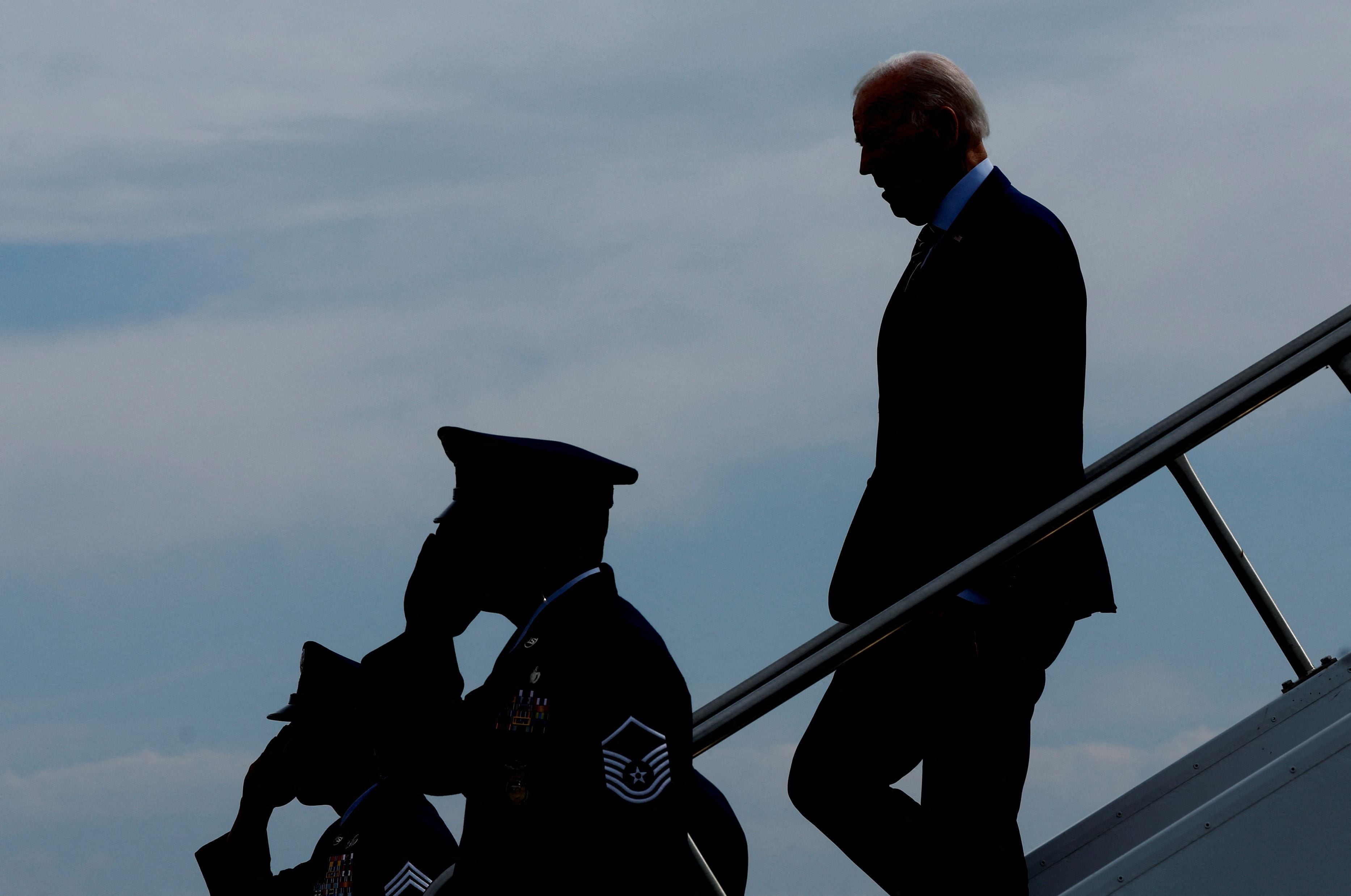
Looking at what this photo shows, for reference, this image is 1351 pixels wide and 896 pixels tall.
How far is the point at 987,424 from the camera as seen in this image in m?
2.77

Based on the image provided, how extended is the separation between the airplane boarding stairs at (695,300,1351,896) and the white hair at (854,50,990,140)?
77 centimetres

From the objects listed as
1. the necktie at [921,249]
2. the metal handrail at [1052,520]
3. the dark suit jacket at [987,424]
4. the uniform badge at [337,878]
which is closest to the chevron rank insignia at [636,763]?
the metal handrail at [1052,520]

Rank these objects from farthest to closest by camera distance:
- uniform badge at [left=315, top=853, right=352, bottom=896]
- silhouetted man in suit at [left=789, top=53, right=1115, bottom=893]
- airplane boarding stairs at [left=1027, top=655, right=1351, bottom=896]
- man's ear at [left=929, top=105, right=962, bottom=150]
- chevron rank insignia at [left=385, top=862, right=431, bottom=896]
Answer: uniform badge at [left=315, top=853, right=352, bottom=896] → chevron rank insignia at [left=385, top=862, right=431, bottom=896] → man's ear at [left=929, top=105, right=962, bottom=150] → silhouetted man in suit at [left=789, top=53, right=1115, bottom=893] → airplane boarding stairs at [left=1027, top=655, right=1351, bottom=896]

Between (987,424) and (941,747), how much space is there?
0.63 m

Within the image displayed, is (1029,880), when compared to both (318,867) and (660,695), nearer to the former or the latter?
(660,695)

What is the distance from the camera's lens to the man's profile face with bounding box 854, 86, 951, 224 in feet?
9.78

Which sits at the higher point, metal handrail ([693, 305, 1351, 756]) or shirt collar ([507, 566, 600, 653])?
shirt collar ([507, 566, 600, 653])

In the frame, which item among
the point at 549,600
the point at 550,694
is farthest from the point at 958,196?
the point at 550,694

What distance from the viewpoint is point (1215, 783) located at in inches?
129

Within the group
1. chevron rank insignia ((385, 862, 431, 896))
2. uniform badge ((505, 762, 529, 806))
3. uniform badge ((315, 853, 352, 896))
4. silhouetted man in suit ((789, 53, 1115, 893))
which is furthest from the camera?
uniform badge ((315, 853, 352, 896))

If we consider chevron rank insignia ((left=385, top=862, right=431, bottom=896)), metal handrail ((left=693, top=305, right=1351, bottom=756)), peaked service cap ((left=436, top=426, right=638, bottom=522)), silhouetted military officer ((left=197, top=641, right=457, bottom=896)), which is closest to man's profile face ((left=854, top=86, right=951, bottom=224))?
metal handrail ((left=693, top=305, right=1351, bottom=756))

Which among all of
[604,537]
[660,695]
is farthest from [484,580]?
[660,695]

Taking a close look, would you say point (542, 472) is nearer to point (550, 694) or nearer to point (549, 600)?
point (549, 600)

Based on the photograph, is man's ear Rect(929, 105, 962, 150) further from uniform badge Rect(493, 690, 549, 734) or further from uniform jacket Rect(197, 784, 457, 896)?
uniform jacket Rect(197, 784, 457, 896)
